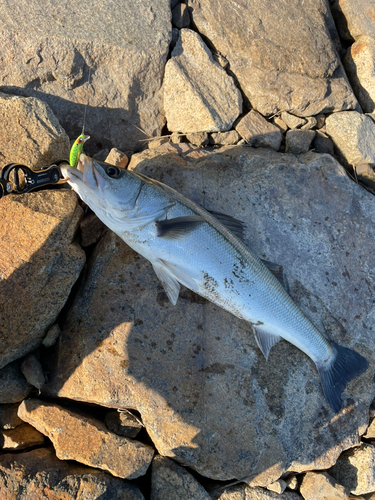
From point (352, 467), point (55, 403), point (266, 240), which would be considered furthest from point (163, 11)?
point (352, 467)

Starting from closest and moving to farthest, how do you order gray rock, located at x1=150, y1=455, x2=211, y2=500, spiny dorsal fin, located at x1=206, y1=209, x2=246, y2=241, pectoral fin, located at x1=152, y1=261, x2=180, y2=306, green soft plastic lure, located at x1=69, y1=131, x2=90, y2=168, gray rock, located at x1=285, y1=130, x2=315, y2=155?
1. green soft plastic lure, located at x1=69, y1=131, x2=90, y2=168
2. gray rock, located at x1=150, y1=455, x2=211, y2=500
3. pectoral fin, located at x1=152, y1=261, x2=180, y2=306
4. spiny dorsal fin, located at x1=206, y1=209, x2=246, y2=241
5. gray rock, located at x1=285, y1=130, x2=315, y2=155

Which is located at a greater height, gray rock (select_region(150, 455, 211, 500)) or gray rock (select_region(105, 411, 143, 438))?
gray rock (select_region(105, 411, 143, 438))

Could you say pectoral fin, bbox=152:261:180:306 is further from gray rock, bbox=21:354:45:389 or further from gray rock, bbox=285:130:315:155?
gray rock, bbox=285:130:315:155

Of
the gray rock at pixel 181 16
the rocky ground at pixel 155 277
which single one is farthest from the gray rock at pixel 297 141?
the gray rock at pixel 181 16

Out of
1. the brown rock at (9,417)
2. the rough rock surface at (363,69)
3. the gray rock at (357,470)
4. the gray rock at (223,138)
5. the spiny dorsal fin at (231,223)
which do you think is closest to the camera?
the brown rock at (9,417)

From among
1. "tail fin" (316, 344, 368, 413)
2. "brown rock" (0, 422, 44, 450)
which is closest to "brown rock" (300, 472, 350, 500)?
"tail fin" (316, 344, 368, 413)

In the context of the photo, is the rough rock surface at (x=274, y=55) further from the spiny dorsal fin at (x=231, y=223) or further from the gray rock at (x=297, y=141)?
the spiny dorsal fin at (x=231, y=223)

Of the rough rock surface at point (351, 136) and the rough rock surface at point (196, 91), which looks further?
the rough rock surface at point (351, 136)

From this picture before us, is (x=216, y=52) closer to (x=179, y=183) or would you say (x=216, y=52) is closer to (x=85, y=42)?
(x=85, y=42)
